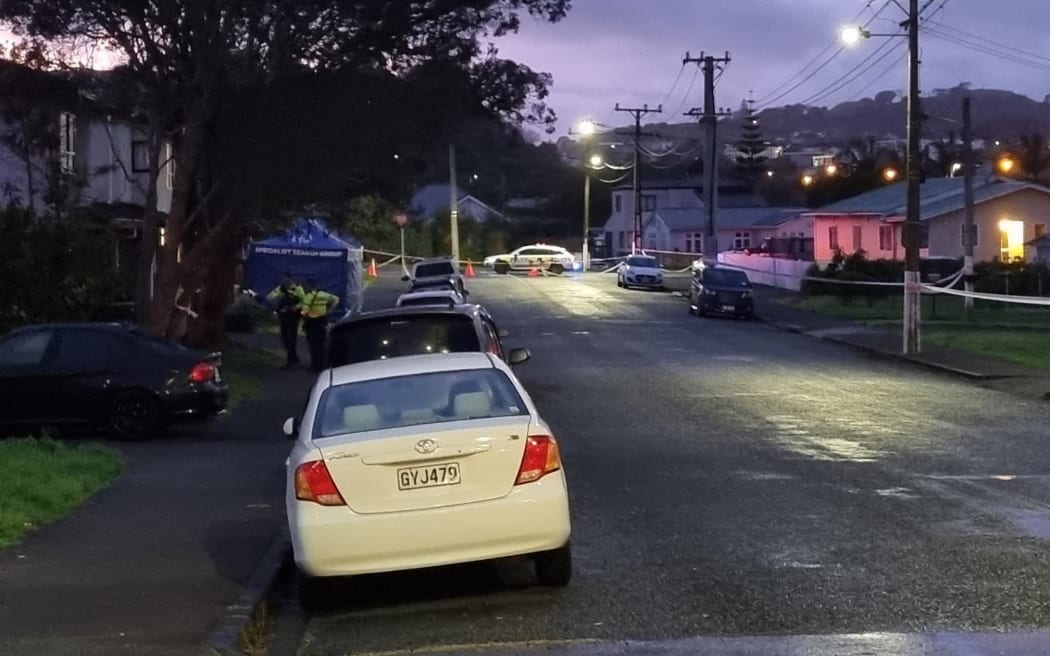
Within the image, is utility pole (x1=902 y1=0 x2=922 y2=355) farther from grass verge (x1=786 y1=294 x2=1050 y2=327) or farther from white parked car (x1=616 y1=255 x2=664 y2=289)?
white parked car (x1=616 y1=255 x2=664 y2=289)

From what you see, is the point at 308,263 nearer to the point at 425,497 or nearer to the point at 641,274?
the point at 641,274

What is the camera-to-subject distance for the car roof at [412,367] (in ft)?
34.8

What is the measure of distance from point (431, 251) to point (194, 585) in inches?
3403

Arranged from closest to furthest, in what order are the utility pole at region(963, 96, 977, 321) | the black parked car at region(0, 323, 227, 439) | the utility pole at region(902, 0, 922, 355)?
the black parked car at region(0, 323, 227, 439)
the utility pole at region(902, 0, 922, 355)
the utility pole at region(963, 96, 977, 321)

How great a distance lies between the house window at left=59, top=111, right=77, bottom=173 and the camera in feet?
111

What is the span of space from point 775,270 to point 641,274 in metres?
5.54

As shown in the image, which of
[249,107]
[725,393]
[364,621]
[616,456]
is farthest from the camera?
[249,107]

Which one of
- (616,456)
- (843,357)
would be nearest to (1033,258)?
(843,357)

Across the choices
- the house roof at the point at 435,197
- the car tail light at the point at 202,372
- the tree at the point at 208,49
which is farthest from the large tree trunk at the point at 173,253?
the house roof at the point at 435,197

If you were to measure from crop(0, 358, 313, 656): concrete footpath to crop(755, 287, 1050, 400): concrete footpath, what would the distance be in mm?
13729

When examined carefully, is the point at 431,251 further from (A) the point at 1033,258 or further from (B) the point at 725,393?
(B) the point at 725,393

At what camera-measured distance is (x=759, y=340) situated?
37812 millimetres

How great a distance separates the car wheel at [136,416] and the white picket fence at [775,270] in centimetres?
4064

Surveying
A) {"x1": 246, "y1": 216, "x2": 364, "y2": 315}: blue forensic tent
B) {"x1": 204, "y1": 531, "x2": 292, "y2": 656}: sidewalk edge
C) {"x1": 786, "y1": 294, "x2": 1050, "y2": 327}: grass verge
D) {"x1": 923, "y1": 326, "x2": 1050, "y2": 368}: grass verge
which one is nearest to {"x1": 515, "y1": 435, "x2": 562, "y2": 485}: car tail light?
{"x1": 204, "y1": 531, "x2": 292, "y2": 656}: sidewalk edge
